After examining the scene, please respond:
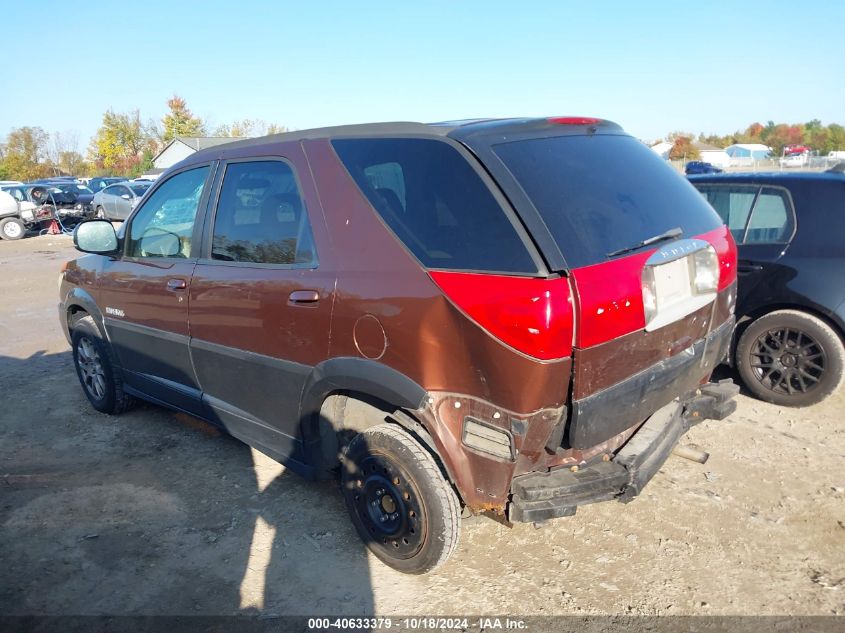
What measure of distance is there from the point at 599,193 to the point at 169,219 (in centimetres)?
267

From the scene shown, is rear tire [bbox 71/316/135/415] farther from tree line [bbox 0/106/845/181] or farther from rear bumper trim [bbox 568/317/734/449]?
tree line [bbox 0/106/845/181]

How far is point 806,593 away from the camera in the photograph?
266 centimetres

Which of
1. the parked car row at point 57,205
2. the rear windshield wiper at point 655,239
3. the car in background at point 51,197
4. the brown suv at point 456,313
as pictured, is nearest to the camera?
the brown suv at point 456,313

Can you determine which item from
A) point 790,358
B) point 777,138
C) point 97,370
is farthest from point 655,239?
point 777,138

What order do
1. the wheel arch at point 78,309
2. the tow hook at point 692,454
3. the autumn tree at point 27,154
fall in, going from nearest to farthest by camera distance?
the tow hook at point 692,454 < the wheel arch at point 78,309 < the autumn tree at point 27,154

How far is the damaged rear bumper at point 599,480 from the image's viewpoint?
94.7 inches

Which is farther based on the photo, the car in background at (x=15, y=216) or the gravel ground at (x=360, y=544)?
the car in background at (x=15, y=216)

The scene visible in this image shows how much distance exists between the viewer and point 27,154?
61.8m

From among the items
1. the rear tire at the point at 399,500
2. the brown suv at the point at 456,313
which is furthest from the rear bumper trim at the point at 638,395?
the rear tire at the point at 399,500

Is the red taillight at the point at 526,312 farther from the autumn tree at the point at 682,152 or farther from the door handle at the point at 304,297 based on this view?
the autumn tree at the point at 682,152

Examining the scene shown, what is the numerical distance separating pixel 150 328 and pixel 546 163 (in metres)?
2.72

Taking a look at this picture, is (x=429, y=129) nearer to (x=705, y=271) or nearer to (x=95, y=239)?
(x=705, y=271)

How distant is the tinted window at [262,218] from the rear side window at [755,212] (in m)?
3.47

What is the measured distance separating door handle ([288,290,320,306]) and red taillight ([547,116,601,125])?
4.33ft
